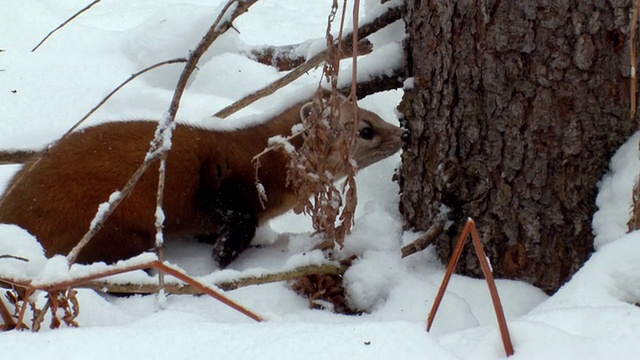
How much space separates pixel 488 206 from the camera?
2879 millimetres

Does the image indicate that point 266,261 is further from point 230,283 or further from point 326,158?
point 326,158

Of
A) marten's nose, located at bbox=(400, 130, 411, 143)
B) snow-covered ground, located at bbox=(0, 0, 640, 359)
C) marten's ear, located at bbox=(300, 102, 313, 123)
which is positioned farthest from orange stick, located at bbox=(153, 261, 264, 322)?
marten's ear, located at bbox=(300, 102, 313, 123)

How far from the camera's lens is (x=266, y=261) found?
3.47 meters

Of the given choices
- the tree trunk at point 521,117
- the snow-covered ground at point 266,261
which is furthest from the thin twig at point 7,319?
the tree trunk at point 521,117

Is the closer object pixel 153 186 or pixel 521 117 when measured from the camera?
pixel 521 117

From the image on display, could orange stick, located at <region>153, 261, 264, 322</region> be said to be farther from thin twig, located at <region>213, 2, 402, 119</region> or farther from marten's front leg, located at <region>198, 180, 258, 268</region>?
marten's front leg, located at <region>198, 180, 258, 268</region>

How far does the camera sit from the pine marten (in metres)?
3.42

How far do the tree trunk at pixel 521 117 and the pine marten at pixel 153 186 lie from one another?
0.39m

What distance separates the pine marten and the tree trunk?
0.39 meters

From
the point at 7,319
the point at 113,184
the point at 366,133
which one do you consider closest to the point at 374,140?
the point at 366,133

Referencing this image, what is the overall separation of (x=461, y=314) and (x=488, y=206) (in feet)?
1.47

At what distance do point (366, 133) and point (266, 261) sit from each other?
1.17 metres

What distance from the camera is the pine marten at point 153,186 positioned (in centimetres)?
342

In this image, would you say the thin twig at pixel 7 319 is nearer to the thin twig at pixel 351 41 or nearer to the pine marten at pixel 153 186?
the pine marten at pixel 153 186
